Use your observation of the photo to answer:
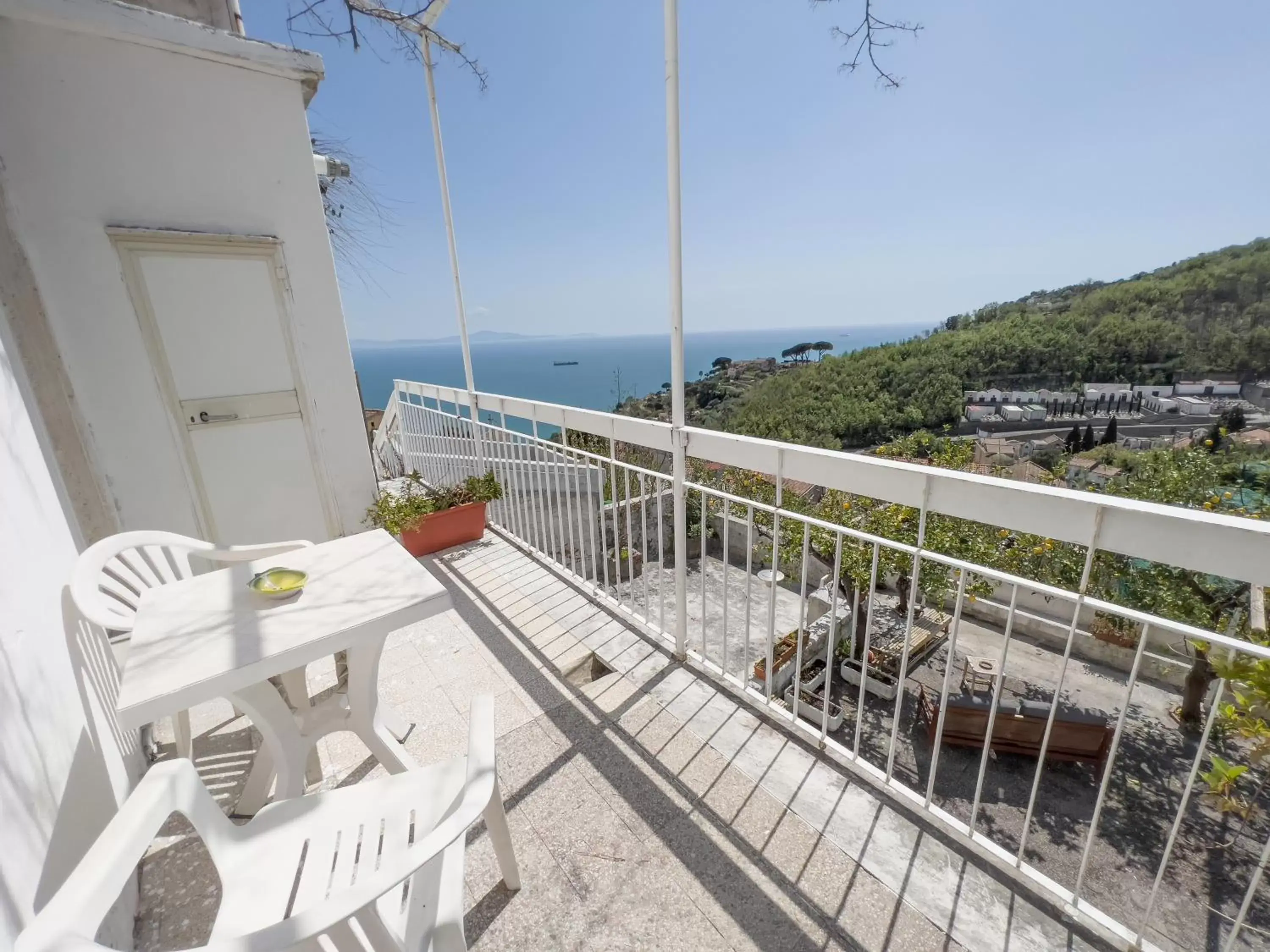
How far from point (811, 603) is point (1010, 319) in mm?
24524

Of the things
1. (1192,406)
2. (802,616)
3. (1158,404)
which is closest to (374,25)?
(802,616)

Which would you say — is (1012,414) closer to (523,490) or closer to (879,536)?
(879,536)

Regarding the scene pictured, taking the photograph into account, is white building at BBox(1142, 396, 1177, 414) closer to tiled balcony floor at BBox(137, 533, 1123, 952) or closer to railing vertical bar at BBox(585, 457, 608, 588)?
railing vertical bar at BBox(585, 457, 608, 588)

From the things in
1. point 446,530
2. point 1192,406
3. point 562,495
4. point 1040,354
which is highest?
point 562,495

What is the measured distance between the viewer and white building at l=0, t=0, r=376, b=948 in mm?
2244

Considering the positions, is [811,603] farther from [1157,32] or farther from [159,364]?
[159,364]

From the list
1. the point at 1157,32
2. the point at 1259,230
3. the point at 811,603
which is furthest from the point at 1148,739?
the point at 1259,230

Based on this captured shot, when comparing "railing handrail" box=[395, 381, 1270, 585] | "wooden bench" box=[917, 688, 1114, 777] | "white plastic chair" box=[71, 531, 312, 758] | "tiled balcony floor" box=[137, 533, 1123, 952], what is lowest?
"wooden bench" box=[917, 688, 1114, 777]

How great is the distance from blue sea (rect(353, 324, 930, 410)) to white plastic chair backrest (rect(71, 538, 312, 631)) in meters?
27.6

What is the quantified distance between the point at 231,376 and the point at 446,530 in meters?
1.57

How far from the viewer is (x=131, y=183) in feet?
8.32

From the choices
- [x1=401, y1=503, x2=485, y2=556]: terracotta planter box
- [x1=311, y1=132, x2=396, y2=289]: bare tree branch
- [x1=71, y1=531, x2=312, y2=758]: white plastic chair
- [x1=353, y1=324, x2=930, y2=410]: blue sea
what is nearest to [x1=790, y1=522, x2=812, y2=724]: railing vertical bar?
[x1=71, y1=531, x2=312, y2=758]: white plastic chair

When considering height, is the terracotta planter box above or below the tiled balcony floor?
above

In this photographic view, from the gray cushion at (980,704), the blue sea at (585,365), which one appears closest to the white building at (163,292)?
the gray cushion at (980,704)
